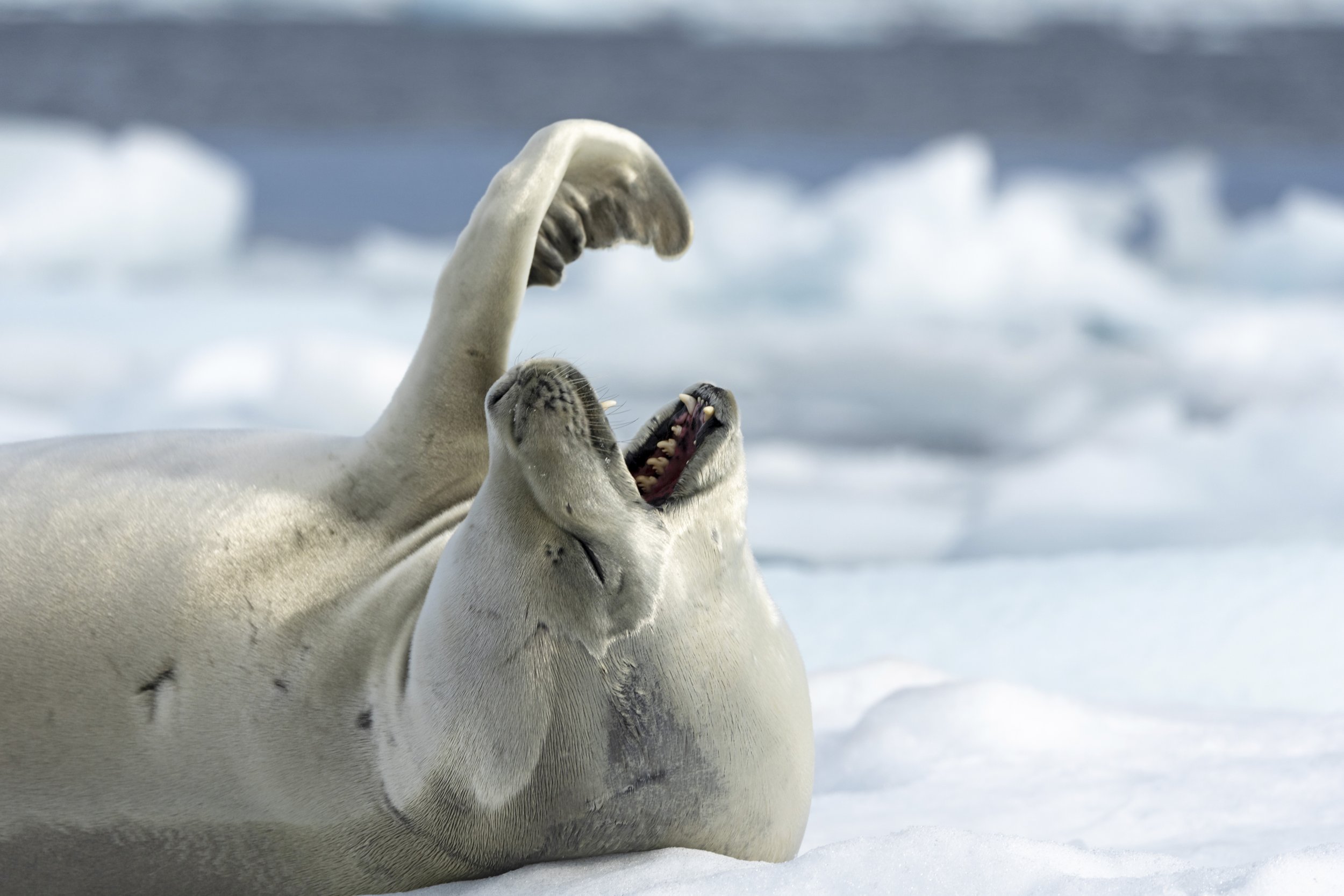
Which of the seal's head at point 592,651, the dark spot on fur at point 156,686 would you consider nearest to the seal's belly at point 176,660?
the dark spot on fur at point 156,686

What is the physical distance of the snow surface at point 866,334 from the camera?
14.6 ft

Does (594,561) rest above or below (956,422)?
above

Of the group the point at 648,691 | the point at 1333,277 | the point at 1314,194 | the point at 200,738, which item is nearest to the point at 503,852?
the point at 648,691

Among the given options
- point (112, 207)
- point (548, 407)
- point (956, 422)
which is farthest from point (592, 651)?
point (112, 207)

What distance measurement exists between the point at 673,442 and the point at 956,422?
429cm

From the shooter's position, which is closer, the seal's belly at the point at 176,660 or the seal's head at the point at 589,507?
the seal's head at the point at 589,507

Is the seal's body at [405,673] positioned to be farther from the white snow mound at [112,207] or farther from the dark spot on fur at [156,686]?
the white snow mound at [112,207]

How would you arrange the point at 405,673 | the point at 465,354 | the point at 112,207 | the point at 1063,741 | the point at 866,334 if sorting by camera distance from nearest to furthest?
the point at 405,673 → the point at 465,354 → the point at 1063,741 → the point at 866,334 → the point at 112,207

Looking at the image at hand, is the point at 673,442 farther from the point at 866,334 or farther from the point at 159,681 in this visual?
the point at 866,334

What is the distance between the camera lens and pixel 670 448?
1475 mm

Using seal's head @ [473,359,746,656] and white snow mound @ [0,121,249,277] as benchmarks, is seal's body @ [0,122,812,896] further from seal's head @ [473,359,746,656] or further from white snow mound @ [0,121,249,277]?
white snow mound @ [0,121,249,277]

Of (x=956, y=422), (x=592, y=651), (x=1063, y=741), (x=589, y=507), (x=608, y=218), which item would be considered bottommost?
(x=956, y=422)

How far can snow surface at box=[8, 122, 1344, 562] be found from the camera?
4.46m

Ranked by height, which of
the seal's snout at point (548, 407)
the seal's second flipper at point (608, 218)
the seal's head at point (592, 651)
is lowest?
the seal's head at point (592, 651)
